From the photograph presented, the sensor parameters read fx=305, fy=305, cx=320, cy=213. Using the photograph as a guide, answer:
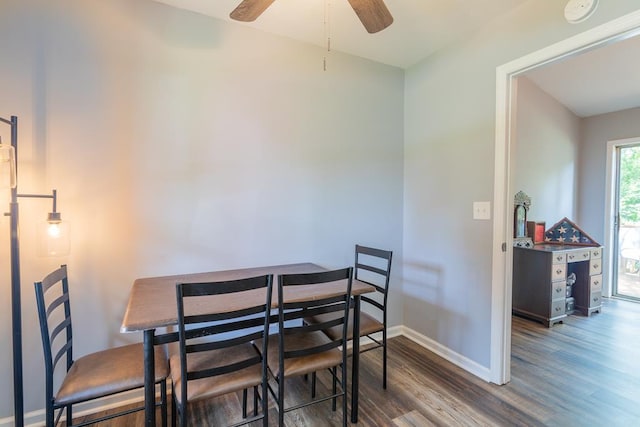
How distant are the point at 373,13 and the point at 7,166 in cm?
200

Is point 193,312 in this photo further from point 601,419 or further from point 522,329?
point 522,329

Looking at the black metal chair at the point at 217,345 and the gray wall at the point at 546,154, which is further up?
the gray wall at the point at 546,154

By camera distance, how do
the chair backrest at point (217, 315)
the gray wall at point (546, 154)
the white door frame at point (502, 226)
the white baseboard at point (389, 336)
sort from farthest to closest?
the gray wall at point (546, 154) < the white door frame at point (502, 226) < the white baseboard at point (389, 336) < the chair backrest at point (217, 315)

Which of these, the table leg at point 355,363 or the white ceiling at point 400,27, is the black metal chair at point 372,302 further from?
the white ceiling at point 400,27

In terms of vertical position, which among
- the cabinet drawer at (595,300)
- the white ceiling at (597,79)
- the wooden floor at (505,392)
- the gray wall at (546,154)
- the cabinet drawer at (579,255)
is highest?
the white ceiling at (597,79)

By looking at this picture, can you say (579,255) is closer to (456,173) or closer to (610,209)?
(610,209)

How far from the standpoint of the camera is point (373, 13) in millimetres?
1528

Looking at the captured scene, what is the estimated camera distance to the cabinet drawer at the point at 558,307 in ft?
10.7

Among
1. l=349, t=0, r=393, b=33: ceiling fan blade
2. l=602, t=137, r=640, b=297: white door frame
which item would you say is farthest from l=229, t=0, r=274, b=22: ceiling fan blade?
l=602, t=137, r=640, b=297: white door frame

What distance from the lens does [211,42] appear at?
7.04 ft

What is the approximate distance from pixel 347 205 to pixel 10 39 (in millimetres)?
2368

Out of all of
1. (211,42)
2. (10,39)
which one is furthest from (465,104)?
(10,39)

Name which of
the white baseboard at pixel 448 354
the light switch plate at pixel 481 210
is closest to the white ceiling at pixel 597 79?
the light switch plate at pixel 481 210

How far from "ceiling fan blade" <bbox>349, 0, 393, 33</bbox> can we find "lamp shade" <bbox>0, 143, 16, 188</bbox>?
1.83m
